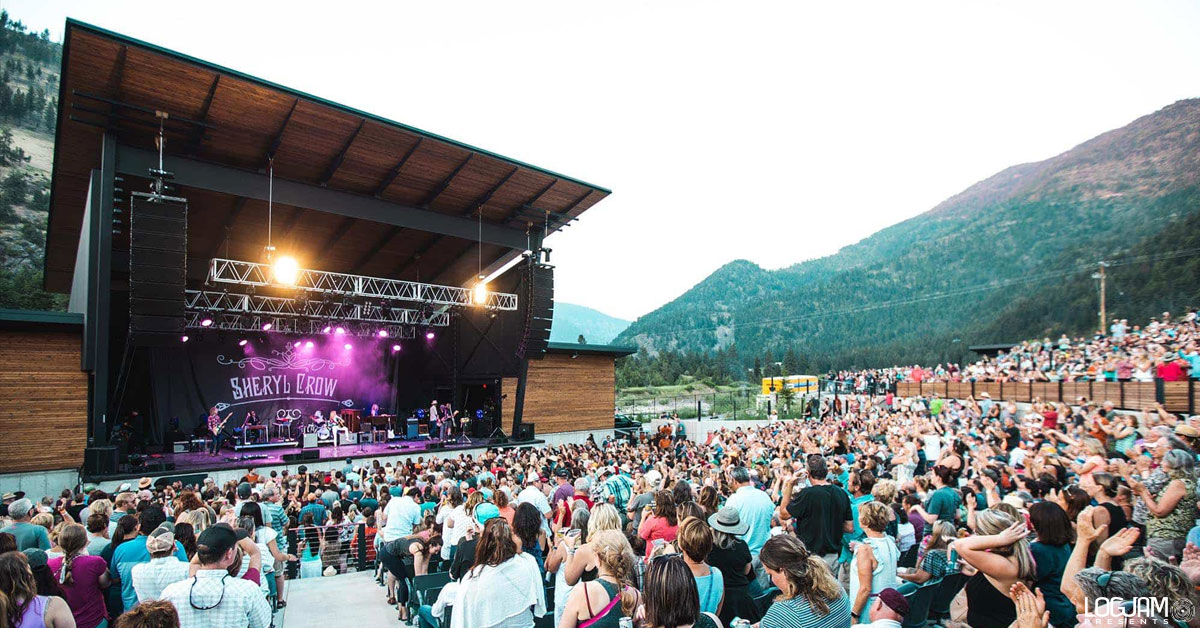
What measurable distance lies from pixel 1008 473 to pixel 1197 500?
392cm

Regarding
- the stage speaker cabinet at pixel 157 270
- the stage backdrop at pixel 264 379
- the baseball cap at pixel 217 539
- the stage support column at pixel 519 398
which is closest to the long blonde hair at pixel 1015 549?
the baseball cap at pixel 217 539

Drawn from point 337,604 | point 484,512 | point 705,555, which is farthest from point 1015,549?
point 337,604

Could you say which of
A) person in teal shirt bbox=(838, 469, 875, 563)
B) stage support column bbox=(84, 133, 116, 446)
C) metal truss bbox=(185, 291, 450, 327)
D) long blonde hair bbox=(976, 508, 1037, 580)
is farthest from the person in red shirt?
stage support column bbox=(84, 133, 116, 446)

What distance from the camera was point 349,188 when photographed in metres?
16.8

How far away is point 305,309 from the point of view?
62.9 ft

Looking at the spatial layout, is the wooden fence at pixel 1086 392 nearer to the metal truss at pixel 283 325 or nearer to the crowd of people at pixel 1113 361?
the crowd of people at pixel 1113 361

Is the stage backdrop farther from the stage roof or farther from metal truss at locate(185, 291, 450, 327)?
the stage roof

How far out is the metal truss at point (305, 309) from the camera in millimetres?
18156

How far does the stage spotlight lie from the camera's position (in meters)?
15.1

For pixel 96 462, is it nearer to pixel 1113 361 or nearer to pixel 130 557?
pixel 130 557

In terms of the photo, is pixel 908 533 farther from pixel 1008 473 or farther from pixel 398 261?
pixel 398 261

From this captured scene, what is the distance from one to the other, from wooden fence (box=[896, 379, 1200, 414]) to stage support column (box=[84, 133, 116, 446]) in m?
22.5

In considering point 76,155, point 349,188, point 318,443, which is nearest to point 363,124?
point 349,188

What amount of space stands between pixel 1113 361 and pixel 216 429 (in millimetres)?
26284
